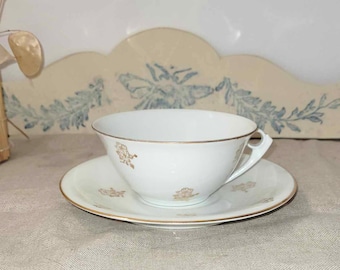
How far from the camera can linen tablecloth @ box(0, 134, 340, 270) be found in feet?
1.40

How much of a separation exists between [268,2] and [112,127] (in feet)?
1.55

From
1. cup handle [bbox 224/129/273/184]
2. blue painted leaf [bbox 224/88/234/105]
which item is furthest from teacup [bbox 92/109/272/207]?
blue painted leaf [bbox 224/88/234/105]

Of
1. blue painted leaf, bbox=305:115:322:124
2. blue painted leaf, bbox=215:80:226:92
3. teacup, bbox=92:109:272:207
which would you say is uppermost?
teacup, bbox=92:109:272:207

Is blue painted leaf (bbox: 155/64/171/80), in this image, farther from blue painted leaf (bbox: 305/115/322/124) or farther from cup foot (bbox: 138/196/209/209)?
cup foot (bbox: 138/196/209/209)

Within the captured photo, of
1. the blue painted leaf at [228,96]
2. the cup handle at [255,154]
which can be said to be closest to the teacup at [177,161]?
the cup handle at [255,154]

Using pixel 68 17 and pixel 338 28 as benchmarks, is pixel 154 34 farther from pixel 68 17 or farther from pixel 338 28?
pixel 338 28

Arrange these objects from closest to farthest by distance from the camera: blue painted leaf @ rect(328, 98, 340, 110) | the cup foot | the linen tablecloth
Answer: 1. the linen tablecloth
2. the cup foot
3. blue painted leaf @ rect(328, 98, 340, 110)

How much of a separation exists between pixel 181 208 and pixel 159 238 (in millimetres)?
65

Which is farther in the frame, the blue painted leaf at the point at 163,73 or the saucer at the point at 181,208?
the blue painted leaf at the point at 163,73

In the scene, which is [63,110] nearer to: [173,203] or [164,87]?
[164,87]

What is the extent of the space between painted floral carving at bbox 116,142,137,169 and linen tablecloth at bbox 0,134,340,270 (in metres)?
0.06

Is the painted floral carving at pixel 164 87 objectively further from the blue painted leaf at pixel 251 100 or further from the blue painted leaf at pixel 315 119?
the blue painted leaf at pixel 315 119

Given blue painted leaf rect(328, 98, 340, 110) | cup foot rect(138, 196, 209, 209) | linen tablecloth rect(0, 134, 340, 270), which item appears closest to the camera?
linen tablecloth rect(0, 134, 340, 270)

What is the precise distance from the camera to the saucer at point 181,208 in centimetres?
46
